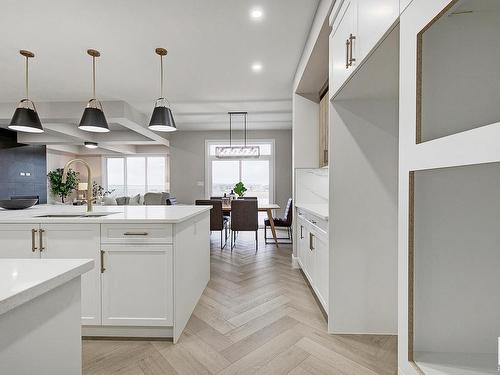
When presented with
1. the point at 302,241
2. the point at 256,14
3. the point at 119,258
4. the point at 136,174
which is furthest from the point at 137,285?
the point at 136,174

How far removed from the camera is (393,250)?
6.62 feet

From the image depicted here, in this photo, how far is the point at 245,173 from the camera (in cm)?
783

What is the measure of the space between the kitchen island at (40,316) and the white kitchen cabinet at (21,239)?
143 centimetres

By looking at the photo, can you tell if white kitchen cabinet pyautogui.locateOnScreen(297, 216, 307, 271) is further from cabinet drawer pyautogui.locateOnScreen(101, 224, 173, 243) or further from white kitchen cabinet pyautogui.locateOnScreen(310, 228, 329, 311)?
cabinet drawer pyautogui.locateOnScreen(101, 224, 173, 243)

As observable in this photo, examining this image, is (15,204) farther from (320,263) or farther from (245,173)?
(245,173)

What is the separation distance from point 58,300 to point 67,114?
5.31 metres

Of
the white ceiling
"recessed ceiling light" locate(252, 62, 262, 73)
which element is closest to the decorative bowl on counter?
the white ceiling

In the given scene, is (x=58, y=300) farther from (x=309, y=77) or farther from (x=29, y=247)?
(x=309, y=77)

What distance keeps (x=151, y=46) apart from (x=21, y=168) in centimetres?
663

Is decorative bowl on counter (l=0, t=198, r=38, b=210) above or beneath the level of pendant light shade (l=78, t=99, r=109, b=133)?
beneath

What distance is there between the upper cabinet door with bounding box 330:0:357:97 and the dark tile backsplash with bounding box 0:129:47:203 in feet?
26.4

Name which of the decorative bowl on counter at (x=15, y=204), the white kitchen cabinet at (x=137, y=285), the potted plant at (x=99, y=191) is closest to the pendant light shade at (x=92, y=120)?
the decorative bowl on counter at (x=15, y=204)

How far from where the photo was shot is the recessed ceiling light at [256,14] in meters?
2.40

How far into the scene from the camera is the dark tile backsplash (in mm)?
6656
